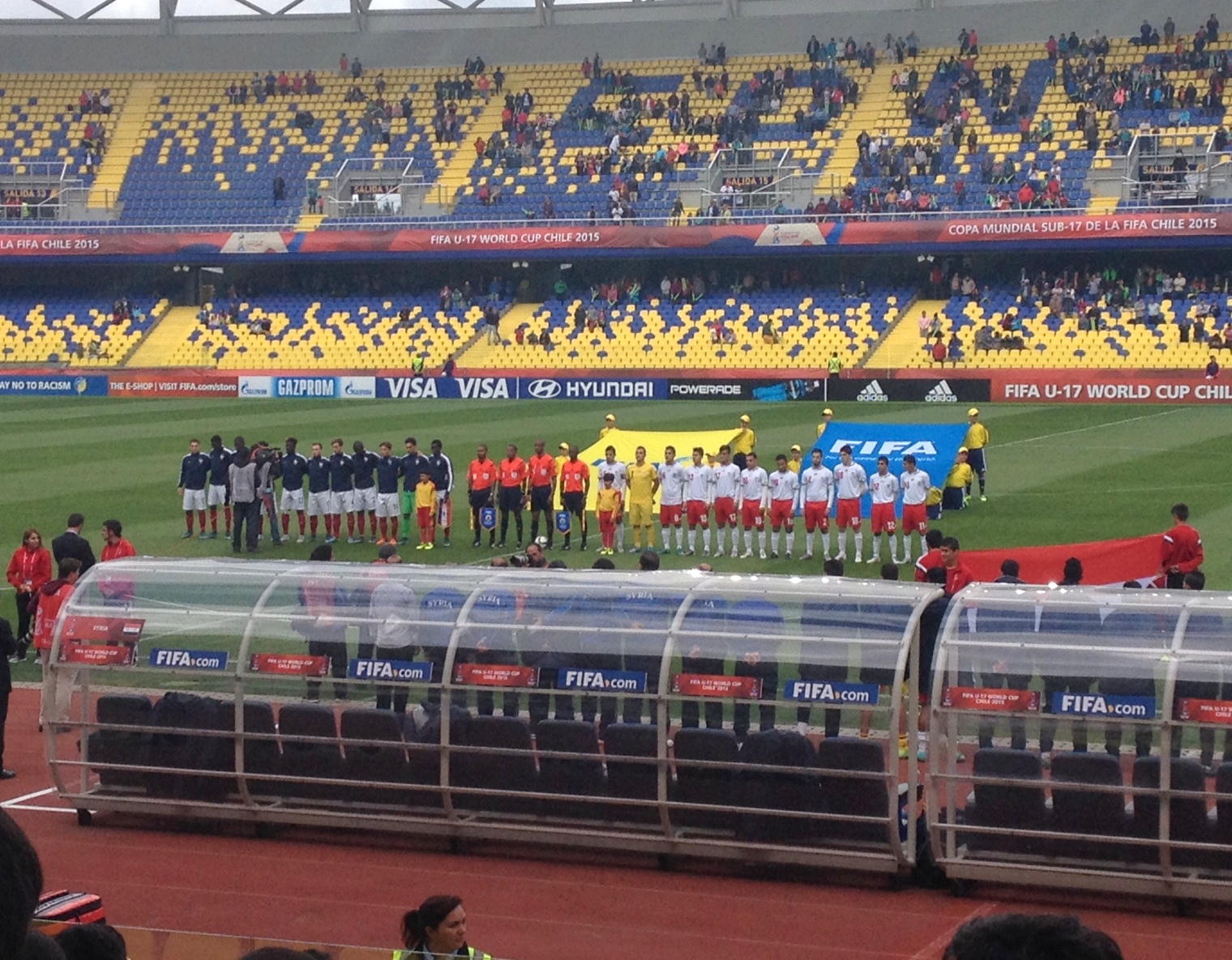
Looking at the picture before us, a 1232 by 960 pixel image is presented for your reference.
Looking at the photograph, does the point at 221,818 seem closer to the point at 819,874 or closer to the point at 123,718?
the point at 123,718

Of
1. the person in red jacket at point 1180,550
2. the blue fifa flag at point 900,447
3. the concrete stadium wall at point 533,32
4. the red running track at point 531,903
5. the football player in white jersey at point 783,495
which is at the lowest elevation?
the red running track at point 531,903

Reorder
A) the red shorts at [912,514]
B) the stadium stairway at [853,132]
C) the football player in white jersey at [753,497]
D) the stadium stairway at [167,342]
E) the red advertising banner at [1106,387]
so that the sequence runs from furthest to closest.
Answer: the stadium stairway at [167,342] < the stadium stairway at [853,132] < the red advertising banner at [1106,387] < the football player in white jersey at [753,497] < the red shorts at [912,514]

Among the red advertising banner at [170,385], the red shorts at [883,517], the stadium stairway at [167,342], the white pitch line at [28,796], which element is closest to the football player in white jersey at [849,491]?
the red shorts at [883,517]

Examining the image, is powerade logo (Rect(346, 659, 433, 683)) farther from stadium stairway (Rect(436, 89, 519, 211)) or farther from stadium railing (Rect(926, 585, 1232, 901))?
stadium stairway (Rect(436, 89, 519, 211))

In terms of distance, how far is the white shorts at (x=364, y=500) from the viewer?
24.8m

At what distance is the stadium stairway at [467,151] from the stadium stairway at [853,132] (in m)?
12.7

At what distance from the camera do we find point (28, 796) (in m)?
13.3

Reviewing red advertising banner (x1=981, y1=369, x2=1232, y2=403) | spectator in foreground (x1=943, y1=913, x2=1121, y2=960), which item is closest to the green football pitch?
red advertising banner (x1=981, y1=369, x2=1232, y2=403)

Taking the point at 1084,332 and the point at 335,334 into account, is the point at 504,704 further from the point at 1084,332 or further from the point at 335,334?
the point at 335,334

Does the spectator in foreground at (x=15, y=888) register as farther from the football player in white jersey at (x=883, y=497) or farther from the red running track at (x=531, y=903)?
the football player in white jersey at (x=883, y=497)

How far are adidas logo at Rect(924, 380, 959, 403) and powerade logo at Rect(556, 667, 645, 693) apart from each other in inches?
1316

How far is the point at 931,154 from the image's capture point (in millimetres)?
54719

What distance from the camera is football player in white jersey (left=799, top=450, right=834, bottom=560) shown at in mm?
22984

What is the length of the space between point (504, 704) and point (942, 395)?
3367cm
